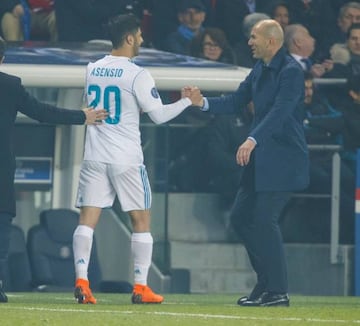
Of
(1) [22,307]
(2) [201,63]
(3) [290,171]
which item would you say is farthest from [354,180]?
(1) [22,307]

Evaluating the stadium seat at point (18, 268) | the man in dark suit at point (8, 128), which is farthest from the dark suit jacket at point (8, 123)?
the stadium seat at point (18, 268)

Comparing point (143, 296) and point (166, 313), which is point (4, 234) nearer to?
point (143, 296)

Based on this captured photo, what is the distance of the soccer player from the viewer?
37.6 feet

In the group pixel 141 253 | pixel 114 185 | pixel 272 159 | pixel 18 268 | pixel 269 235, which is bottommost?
pixel 18 268

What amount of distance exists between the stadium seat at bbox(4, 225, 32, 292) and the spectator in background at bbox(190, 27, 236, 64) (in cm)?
302

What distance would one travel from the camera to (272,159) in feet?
37.4

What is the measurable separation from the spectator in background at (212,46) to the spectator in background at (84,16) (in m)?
0.83

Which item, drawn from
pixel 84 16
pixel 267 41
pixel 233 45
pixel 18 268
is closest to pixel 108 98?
pixel 267 41

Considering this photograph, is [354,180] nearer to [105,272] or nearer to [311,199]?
[311,199]

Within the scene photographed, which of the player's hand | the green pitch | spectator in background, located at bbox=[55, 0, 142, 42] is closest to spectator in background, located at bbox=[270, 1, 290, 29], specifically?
spectator in background, located at bbox=[55, 0, 142, 42]

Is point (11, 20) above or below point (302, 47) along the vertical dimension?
above

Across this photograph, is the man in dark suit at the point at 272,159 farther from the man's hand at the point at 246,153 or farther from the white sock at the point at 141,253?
the white sock at the point at 141,253

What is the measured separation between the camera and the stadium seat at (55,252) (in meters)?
15.5

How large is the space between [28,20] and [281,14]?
100 inches
